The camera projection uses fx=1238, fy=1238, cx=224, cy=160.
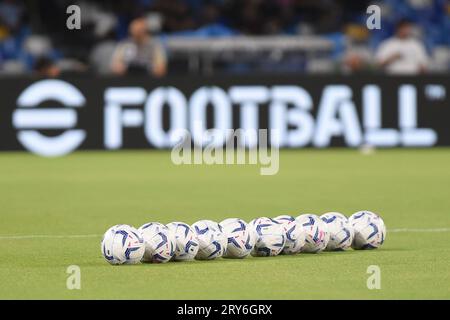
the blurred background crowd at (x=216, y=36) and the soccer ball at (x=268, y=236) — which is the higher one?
the blurred background crowd at (x=216, y=36)

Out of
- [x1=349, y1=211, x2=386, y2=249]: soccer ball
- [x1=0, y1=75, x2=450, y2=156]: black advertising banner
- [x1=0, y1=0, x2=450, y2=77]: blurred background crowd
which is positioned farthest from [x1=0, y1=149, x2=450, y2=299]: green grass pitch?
[x1=0, y1=0, x2=450, y2=77]: blurred background crowd

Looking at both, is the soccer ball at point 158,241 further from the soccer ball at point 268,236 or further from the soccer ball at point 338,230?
the soccer ball at point 338,230

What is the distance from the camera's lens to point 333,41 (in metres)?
27.2

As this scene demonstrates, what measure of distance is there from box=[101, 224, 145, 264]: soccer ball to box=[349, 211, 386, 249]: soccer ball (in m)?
1.75

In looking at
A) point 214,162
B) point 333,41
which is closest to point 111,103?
point 214,162

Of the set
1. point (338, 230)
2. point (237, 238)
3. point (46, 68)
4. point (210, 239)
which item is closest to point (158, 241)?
point (210, 239)

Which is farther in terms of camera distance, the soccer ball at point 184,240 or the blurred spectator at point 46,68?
the blurred spectator at point 46,68

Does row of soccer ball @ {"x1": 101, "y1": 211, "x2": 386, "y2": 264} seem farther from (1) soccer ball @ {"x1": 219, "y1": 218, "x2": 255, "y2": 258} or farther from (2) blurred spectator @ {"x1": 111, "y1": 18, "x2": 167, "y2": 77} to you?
(2) blurred spectator @ {"x1": 111, "y1": 18, "x2": 167, "y2": 77}

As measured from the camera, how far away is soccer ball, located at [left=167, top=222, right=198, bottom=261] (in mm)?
8891

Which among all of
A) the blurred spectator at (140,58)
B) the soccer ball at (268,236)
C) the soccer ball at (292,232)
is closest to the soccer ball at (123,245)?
the soccer ball at (268,236)

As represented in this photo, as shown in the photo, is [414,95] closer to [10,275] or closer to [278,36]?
[278,36]

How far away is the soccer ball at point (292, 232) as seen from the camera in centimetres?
922

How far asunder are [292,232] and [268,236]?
18 cm

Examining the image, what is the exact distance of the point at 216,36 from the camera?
2636 cm
